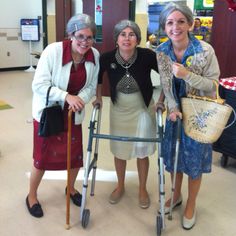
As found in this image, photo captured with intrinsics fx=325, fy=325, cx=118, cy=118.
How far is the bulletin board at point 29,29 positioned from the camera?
26.6 ft

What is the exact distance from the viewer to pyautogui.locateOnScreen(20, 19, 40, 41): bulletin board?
810cm

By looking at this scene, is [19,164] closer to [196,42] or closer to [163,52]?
[163,52]

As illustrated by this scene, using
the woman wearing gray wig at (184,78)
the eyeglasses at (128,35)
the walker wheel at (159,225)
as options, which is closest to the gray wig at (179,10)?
the woman wearing gray wig at (184,78)

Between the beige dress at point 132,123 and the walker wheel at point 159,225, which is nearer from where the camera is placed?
the walker wheel at point 159,225

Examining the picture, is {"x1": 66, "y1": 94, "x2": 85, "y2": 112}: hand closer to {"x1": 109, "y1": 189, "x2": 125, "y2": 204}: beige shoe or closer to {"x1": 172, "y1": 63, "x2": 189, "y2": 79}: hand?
{"x1": 172, "y1": 63, "x2": 189, "y2": 79}: hand

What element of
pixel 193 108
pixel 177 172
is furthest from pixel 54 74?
pixel 177 172

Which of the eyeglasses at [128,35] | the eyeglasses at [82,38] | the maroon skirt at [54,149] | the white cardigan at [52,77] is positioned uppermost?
the eyeglasses at [128,35]

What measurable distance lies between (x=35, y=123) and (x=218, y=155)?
6.97 ft

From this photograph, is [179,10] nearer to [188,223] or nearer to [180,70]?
[180,70]

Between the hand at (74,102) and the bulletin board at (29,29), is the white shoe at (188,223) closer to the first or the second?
the hand at (74,102)

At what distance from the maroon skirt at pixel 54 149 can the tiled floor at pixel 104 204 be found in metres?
0.38

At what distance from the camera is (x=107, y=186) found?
2.80 meters

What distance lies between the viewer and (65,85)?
7.02 ft

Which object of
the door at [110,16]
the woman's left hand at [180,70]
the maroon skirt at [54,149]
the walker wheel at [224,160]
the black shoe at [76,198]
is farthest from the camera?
the door at [110,16]
